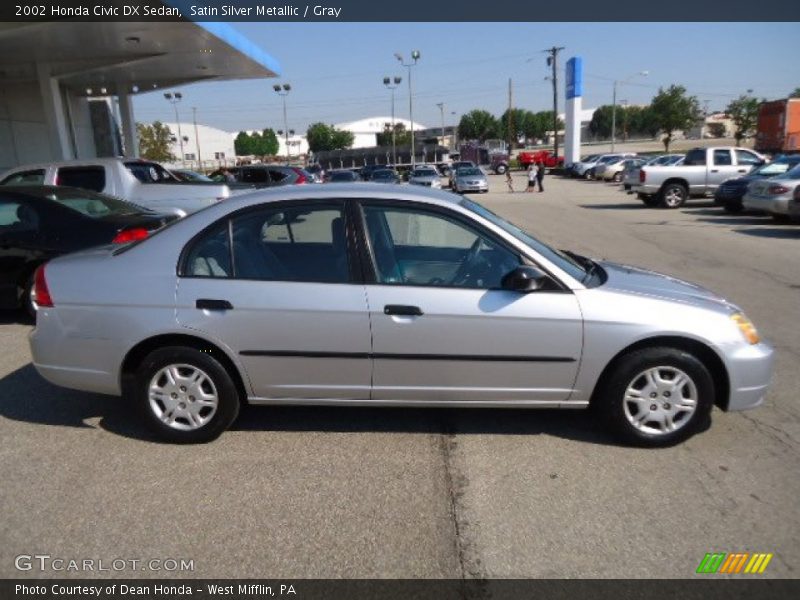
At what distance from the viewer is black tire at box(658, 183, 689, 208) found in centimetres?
1880

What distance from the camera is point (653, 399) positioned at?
11.7 feet

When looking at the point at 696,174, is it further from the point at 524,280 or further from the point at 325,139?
the point at 325,139

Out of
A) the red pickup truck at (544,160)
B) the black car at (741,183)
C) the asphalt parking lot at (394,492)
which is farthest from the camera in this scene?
the red pickup truck at (544,160)

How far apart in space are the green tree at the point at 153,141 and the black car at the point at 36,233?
60.2 m

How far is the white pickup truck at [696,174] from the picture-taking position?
18.7 meters

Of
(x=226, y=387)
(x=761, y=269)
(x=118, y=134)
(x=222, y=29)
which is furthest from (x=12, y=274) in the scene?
(x=118, y=134)

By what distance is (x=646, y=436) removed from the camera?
11.8ft

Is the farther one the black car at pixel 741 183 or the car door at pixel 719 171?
the car door at pixel 719 171

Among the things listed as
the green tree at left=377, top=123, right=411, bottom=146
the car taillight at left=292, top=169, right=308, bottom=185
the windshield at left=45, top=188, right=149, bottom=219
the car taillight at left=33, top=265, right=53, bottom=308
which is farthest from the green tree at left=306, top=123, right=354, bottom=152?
the car taillight at left=33, top=265, right=53, bottom=308

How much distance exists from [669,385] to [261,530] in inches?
96.7

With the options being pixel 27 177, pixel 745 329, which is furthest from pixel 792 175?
pixel 27 177

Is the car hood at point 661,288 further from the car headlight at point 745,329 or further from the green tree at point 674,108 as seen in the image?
the green tree at point 674,108

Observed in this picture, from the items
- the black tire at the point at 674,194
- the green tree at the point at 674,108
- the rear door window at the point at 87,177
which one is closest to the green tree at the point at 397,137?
the green tree at the point at 674,108

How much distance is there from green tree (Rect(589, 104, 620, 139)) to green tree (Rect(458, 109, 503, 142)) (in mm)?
26511
